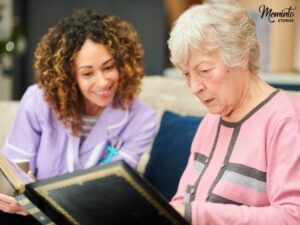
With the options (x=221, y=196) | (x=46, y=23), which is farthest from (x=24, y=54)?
(x=221, y=196)

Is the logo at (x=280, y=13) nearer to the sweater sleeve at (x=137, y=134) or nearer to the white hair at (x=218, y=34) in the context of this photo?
the white hair at (x=218, y=34)

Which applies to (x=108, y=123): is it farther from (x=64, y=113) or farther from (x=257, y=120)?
(x=257, y=120)

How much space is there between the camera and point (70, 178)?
1096 millimetres

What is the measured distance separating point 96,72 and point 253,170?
866mm

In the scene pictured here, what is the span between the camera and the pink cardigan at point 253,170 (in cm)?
119

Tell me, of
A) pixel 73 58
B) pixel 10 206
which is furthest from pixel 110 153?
pixel 10 206

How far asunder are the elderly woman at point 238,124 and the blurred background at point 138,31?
173 cm

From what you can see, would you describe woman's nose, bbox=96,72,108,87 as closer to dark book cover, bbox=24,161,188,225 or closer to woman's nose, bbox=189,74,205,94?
woman's nose, bbox=189,74,205,94

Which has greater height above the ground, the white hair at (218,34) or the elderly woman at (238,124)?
the white hair at (218,34)

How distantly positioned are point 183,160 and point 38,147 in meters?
0.55

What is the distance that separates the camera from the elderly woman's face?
4.33 ft

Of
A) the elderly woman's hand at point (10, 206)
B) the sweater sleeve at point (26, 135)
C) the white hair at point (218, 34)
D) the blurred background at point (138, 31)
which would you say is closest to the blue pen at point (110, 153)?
the sweater sleeve at point (26, 135)

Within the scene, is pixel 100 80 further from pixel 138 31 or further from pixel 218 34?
pixel 138 31

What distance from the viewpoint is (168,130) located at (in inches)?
84.5
